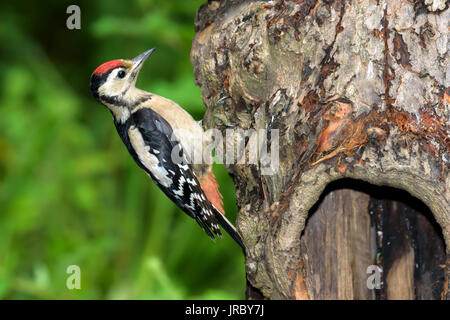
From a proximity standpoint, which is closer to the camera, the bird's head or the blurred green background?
the bird's head

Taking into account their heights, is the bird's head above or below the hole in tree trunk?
above

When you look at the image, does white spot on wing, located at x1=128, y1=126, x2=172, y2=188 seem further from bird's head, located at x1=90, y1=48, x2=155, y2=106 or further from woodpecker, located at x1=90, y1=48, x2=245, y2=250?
bird's head, located at x1=90, y1=48, x2=155, y2=106

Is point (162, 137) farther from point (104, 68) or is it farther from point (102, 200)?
point (102, 200)

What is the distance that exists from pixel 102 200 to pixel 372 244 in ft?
10.4

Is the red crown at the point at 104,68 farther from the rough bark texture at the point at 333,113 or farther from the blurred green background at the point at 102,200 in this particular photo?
the rough bark texture at the point at 333,113

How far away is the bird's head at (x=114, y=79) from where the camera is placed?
136 inches

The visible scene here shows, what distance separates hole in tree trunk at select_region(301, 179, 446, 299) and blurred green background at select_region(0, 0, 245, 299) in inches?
56.5

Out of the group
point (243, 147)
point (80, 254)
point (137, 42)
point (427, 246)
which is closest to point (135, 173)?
point (80, 254)

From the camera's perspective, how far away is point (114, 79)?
354 cm

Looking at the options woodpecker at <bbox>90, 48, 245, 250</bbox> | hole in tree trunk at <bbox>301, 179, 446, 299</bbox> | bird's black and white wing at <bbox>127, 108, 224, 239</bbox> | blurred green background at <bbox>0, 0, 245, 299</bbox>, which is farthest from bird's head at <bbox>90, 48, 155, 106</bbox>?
hole in tree trunk at <bbox>301, 179, 446, 299</bbox>

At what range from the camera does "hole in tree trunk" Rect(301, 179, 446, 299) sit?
9.41ft

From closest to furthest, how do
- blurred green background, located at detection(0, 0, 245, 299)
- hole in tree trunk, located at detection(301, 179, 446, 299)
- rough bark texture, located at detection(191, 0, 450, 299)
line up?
rough bark texture, located at detection(191, 0, 450, 299), hole in tree trunk, located at detection(301, 179, 446, 299), blurred green background, located at detection(0, 0, 245, 299)
